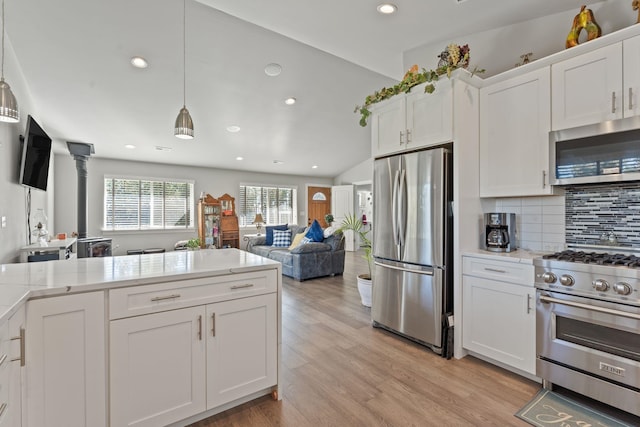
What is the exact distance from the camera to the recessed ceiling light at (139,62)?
3566 mm

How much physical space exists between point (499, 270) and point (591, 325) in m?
0.60

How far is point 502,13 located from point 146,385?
373 centimetres

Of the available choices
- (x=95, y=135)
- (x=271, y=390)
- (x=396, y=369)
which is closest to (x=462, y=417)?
(x=396, y=369)

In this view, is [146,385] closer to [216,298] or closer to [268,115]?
[216,298]

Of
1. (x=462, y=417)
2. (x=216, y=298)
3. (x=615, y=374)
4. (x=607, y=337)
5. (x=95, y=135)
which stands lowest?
(x=462, y=417)

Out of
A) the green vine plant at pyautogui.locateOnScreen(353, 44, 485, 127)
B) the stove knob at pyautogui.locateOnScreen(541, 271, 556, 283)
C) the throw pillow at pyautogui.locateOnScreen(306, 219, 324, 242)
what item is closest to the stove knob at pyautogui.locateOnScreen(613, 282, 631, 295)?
the stove knob at pyautogui.locateOnScreen(541, 271, 556, 283)

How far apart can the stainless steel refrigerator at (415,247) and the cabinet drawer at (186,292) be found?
1.39 meters

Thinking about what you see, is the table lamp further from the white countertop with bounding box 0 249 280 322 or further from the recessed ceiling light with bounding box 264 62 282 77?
the white countertop with bounding box 0 249 280 322

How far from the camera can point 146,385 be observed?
1550 mm

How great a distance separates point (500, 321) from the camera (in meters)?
2.30

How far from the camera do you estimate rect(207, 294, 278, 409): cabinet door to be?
174cm

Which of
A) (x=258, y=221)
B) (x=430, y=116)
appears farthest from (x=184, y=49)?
(x=258, y=221)

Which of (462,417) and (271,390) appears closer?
(462,417)

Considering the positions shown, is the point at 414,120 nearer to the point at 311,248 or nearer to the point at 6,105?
the point at 6,105
